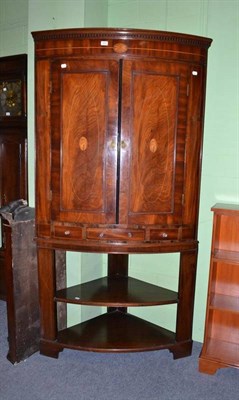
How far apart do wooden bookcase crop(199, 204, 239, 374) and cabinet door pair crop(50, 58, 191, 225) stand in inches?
14.8

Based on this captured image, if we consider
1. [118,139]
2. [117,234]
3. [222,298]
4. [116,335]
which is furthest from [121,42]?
[116,335]

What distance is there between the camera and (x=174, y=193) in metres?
2.31

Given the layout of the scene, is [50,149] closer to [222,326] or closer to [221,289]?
[221,289]

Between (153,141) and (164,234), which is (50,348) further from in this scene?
(153,141)

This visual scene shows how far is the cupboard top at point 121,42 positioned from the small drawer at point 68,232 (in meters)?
1.08

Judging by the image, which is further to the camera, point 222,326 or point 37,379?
point 222,326

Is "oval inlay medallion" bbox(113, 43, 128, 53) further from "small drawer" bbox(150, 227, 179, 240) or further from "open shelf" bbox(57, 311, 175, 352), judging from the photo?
"open shelf" bbox(57, 311, 175, 352)

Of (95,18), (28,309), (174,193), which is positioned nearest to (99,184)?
(174,193)

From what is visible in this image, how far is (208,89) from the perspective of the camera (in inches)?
99.3

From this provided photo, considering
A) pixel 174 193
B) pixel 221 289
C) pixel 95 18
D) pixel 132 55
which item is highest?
pixel 95 18

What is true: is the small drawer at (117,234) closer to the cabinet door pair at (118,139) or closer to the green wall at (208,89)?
the cabinet door pair at (118,139)

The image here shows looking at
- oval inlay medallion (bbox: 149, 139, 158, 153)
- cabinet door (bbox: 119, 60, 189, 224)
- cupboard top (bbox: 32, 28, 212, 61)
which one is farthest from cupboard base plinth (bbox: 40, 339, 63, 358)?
cupboard top (bbox: 32, 28, 212, 61)

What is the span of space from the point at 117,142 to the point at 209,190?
826mm

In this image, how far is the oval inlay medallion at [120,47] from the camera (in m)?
2.13
